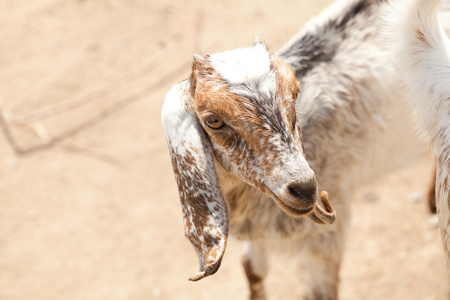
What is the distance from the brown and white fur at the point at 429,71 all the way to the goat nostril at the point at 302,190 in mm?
682

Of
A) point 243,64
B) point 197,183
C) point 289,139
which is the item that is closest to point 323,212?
point 289,139

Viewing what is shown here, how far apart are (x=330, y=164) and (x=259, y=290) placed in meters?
1.47

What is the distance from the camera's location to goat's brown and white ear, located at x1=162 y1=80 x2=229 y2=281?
256 cm

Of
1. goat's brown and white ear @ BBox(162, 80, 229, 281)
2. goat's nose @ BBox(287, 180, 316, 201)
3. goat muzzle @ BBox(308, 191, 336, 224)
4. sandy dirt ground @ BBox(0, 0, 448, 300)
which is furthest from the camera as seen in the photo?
sandy dirt ground @ BBox(0, 0, 448, 300)

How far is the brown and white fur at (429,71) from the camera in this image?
259cm

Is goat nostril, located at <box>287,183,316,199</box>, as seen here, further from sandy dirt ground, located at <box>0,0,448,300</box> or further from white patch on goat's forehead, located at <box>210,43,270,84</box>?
sandy dirt ground, located at <box>0,0,448,300</box>

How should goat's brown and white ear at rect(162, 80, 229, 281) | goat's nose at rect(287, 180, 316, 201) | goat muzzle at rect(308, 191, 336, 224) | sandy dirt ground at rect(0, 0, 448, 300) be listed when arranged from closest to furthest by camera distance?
1. goat's nose at rect(287, 180, 316, 201)
2. goat's brown and white ear at rect(162, 80, 229, 281)
3. goat muzzle at rect(308, 191, 336, 224)
4. sandy dirt ground at rect(0, 0, 448, 300)

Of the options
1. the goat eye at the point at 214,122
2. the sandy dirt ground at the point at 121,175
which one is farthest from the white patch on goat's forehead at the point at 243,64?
the sandy dirt ground at the point at 121,175

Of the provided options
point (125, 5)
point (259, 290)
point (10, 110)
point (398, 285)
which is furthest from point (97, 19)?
point (398, 285)

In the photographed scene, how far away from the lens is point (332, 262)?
12.8ft

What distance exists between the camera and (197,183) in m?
2.64

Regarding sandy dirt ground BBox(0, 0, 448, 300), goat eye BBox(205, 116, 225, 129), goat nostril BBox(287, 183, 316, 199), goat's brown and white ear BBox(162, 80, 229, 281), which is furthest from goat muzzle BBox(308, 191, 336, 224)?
sandy dirt ground BBox(0, 0, 448, 300)

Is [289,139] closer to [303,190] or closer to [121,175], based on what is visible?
[303,190]

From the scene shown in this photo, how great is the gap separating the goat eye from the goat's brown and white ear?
0.37 ft
